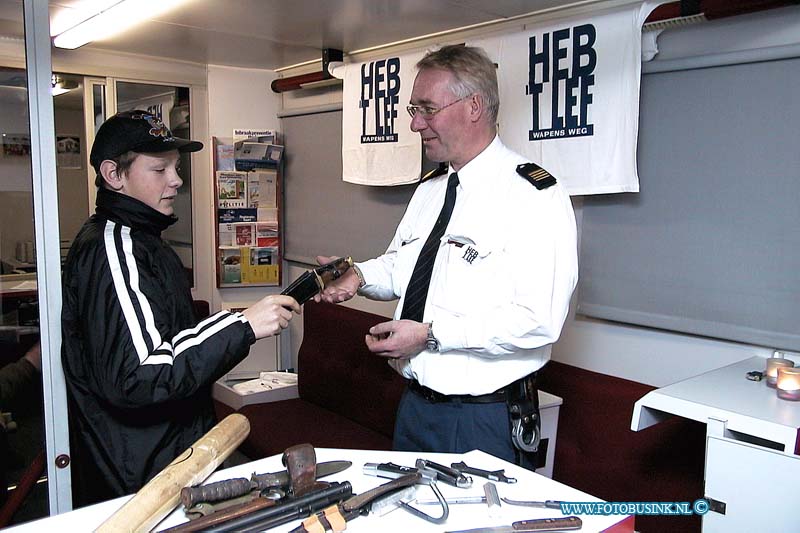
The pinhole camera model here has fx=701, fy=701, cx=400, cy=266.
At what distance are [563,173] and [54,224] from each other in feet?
6.18

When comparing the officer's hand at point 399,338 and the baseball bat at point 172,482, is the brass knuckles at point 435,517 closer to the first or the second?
the baseball bat at point 172,482

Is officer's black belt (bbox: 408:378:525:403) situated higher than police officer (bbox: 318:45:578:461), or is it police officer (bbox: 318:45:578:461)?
police officer (bbox: 318:45:578:461)

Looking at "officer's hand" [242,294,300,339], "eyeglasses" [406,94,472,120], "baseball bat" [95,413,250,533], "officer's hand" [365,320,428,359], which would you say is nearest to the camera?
"baseball bat" [95,413,250,533]

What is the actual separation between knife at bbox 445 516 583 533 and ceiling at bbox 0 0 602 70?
2136mm

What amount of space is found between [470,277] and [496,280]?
0.26 ft

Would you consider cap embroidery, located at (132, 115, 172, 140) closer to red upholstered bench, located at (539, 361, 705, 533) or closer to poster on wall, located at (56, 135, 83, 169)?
red upholstered bench, located at (539, 361, 705, 533)

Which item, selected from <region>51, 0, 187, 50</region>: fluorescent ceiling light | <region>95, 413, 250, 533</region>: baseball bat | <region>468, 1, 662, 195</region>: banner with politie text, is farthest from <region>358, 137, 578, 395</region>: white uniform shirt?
<region>51, 0, 187, 50</region>: fluorescent ceiling light

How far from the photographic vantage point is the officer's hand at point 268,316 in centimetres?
178

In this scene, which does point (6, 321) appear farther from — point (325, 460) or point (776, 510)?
point (776, 510)

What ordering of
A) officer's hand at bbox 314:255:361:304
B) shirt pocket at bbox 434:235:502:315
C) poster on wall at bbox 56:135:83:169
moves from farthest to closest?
1. poster on wall at bbox 56:135:83:169
2. officer's hand at bbox 314:255:361:304
3. shirt pocket at bbox 434:235:502:315

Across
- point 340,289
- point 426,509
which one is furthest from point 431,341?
point 426,509

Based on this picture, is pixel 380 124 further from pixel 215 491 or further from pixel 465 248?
pixel 215 491

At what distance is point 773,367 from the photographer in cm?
218

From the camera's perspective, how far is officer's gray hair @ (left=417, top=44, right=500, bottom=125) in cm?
222
